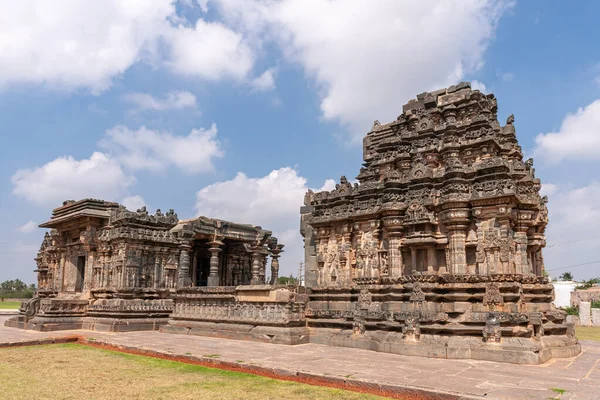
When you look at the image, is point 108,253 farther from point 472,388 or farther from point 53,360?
point 472,388

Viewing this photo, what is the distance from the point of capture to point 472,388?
25.5 ft

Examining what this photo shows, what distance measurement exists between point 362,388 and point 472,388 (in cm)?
179

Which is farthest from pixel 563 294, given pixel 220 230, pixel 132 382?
pixel 132 382

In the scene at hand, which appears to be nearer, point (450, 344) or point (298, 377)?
point (298, 377)

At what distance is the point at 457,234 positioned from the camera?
13.7 meters

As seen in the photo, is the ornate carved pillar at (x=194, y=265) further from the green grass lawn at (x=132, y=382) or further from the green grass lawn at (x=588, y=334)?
the green grass lawn at (x=588, y=334)

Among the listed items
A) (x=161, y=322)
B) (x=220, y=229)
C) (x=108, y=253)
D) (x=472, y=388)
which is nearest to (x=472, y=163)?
(x=472, y=388)

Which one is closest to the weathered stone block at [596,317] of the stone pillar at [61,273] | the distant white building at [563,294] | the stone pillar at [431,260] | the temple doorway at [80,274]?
the distant white building at [563,294]

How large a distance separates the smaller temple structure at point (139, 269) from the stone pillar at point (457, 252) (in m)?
6.98

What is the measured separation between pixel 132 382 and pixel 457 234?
939cm

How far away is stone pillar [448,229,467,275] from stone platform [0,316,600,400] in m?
3.00

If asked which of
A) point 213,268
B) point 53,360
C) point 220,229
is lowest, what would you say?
point 53,360

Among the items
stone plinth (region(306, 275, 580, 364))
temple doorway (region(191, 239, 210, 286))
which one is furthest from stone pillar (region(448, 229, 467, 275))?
temple doorway (region(191, 239, 210, 286))

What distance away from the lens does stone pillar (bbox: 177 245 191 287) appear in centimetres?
2184
